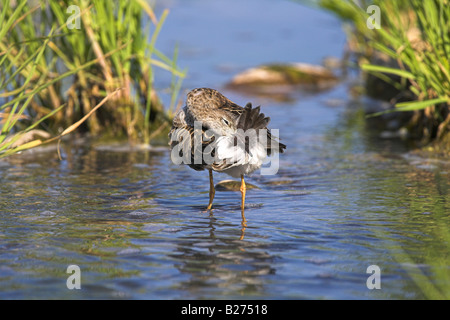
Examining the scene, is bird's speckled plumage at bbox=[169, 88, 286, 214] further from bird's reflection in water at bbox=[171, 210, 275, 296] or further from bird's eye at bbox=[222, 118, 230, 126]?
bird's reflection in water at bbox=[171, 210, 275, 296]

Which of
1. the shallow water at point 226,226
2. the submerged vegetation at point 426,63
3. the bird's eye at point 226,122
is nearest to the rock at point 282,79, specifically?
the shallow water at point 226,226

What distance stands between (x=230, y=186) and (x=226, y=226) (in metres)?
1.31

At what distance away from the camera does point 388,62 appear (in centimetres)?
1018

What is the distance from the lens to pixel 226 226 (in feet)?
17.1

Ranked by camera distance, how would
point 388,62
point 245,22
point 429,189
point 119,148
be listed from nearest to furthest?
point 429,189
point 119,148
point 388,62
point 245,22

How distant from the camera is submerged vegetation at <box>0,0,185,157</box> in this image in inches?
305

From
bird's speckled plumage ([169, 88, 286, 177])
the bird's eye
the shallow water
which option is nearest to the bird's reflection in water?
the shallow water

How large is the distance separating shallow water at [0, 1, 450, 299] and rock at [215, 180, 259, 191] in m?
0.12

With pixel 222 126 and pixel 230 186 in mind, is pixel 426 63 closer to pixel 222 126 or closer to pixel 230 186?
A: pixel 230 186

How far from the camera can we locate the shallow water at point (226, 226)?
4.05 meters

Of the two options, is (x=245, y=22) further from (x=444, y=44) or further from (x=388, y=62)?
(x=444, y=44)

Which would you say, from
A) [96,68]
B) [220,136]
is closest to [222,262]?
[220,136]

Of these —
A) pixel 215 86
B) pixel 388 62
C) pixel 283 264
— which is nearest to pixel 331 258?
pixel 283 264

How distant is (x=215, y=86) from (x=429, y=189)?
21.9 feet
